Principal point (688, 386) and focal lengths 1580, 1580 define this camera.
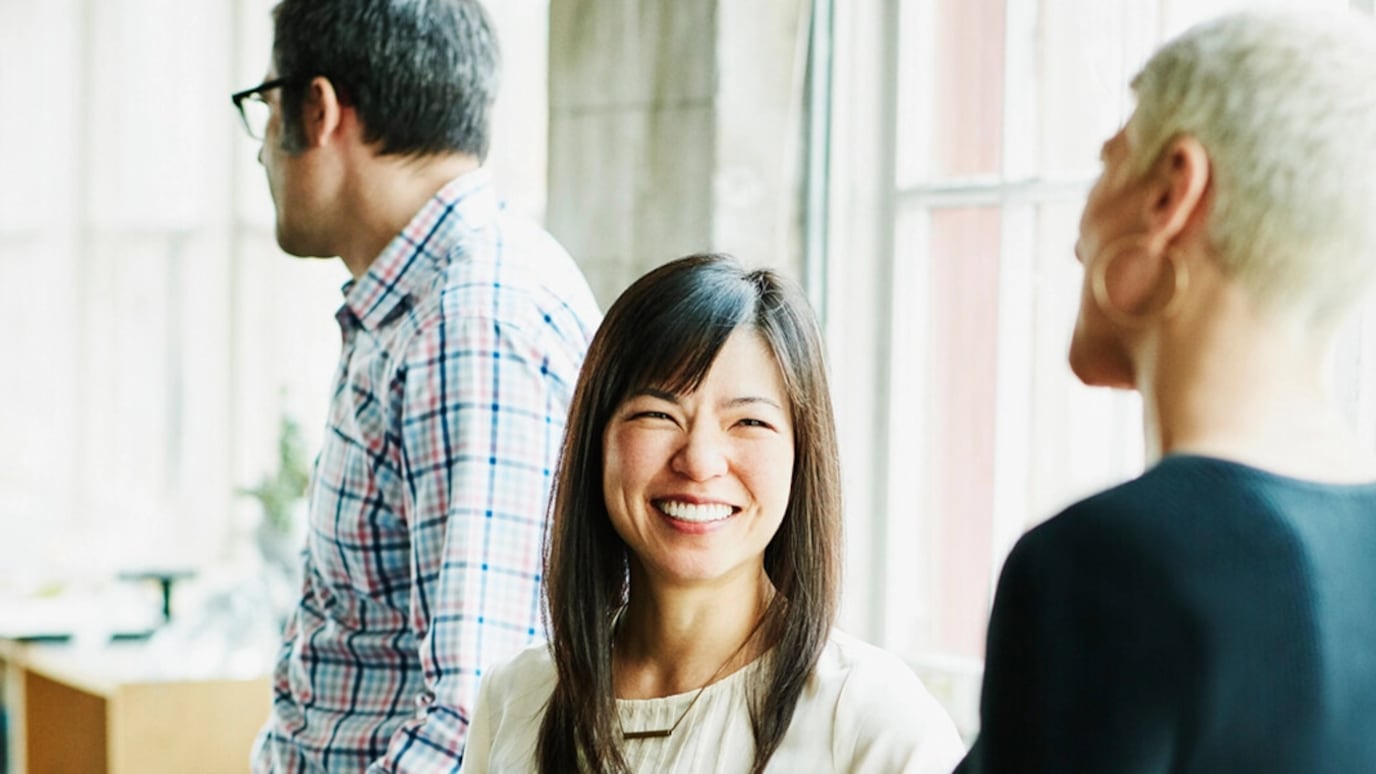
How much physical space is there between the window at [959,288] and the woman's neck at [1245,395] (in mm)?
1974

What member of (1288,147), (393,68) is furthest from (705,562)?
(393,68)

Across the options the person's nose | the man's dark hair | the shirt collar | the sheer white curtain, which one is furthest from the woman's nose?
the sheer white curtain

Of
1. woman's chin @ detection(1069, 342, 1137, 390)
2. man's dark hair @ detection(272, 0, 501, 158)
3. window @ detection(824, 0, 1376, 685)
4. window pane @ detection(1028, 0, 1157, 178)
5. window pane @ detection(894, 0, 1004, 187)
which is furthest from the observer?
window pane @ detection(894, 0, 1004, 187)

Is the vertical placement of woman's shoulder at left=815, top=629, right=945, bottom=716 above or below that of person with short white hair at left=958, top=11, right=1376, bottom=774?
below

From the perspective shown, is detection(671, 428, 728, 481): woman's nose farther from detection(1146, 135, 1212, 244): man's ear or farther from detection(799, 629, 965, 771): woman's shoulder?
detection(1146, 135, 1212, 244): man's ear

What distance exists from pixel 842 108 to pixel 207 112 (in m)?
3.30

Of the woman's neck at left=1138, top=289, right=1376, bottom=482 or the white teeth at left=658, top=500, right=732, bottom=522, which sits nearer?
the woman's neck at left=1138, top=289, right=1376, bottom=482

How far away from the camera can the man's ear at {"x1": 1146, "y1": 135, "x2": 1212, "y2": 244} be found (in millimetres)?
705

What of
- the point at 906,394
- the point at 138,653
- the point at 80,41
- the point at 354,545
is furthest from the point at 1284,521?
the point at 80,41

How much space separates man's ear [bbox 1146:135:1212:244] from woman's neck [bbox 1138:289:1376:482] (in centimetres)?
4

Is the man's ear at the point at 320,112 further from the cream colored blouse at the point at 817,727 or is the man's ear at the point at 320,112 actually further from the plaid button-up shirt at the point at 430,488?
the cream colored blouse at the point at 817,727

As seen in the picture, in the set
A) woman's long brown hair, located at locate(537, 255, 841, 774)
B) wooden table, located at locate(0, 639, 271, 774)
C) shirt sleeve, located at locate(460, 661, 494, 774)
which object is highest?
woman's long brown hair, located at locate(537, 255, 841, 774)

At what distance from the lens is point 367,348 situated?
181cm

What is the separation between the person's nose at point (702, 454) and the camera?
4.09 feet
